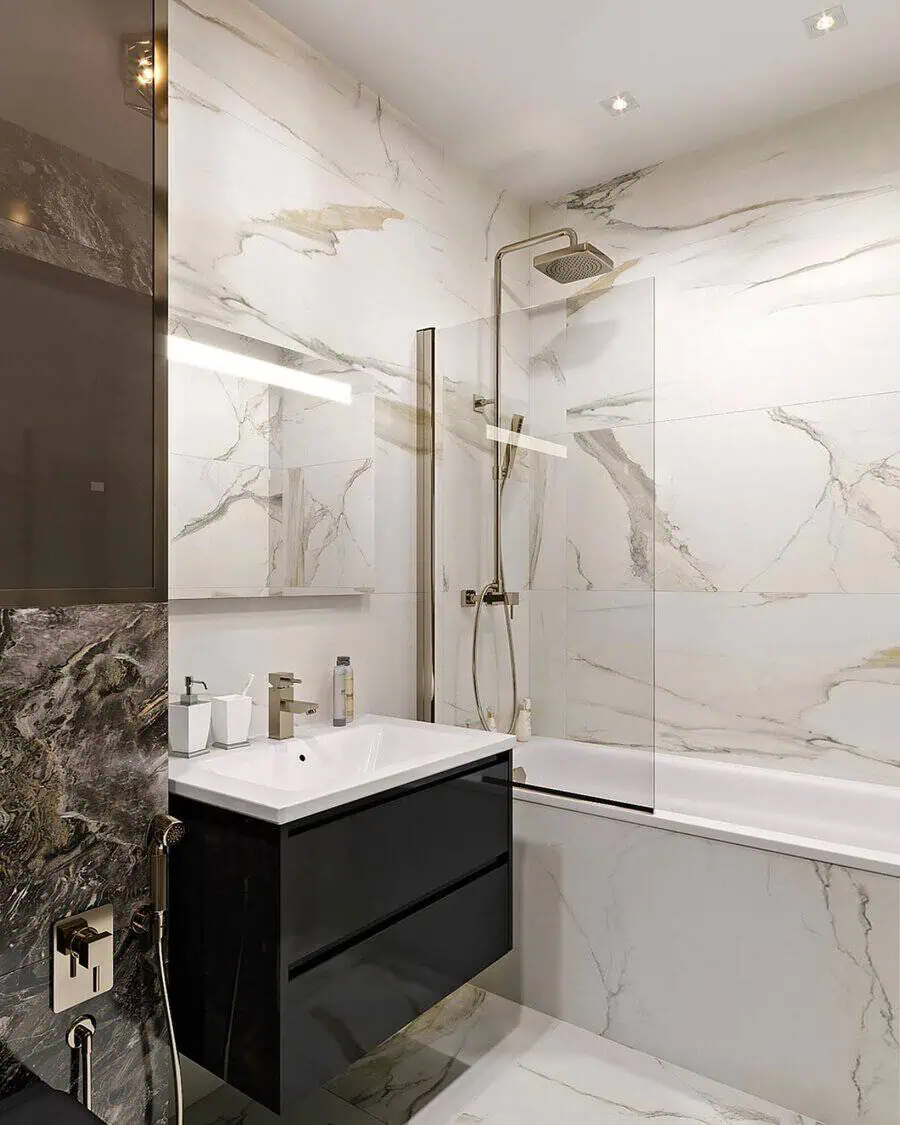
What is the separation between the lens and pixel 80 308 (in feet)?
4.02

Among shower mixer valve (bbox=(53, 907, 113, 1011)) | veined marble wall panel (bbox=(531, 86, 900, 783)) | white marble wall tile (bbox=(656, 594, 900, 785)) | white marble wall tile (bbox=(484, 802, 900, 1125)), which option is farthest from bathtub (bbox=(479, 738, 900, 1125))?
shower mixer valve (bbox=(53, 907, 113, 1011))

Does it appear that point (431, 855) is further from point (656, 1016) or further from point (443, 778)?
point (656, 1016)

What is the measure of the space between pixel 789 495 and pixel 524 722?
1.19 meters

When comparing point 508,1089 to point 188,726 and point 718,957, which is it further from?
point 188,726

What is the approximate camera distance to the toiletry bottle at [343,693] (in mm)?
2158

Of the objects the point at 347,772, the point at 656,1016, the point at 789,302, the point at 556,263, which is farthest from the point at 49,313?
the point at 789,302

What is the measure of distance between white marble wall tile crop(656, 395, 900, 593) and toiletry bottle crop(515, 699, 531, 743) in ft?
2.64

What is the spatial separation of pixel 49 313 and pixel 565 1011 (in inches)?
84.8

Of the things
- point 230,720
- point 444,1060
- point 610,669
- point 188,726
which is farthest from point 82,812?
point 610,669

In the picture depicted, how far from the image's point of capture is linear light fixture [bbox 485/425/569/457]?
234 cm

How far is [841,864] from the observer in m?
1.82

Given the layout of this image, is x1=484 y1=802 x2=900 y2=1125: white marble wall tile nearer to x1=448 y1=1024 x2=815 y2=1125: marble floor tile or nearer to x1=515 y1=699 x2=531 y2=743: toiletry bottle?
x1=448 y1=1024 x2=815 y2=1125: marble floor tile

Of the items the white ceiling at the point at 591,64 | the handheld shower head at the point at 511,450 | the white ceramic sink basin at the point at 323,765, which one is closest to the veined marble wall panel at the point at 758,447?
the handheld shower head at the point at 511,450

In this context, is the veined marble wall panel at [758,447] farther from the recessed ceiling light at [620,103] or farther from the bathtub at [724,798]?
the recessed ceiling light at [620,103]
